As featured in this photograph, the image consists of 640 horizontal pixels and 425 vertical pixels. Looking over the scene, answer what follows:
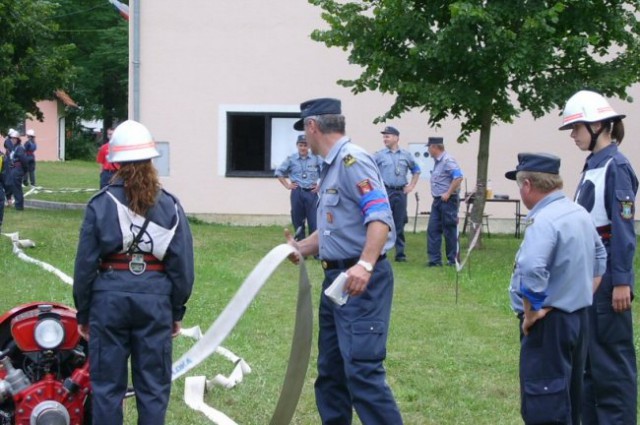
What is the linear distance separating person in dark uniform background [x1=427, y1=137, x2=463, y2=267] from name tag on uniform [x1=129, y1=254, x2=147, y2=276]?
10442 millimetres

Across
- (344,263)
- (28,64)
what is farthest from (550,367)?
(28,64)

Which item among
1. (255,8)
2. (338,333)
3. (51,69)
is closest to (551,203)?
(338,333)

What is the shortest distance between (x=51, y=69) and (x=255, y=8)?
5.51m

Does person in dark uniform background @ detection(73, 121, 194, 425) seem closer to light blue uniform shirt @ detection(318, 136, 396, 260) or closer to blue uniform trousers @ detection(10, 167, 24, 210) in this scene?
light blue uniform shirt @ detection(318, 136, 396, 260)

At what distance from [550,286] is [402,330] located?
463cm

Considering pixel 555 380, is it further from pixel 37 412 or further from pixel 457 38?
pixel 457 38

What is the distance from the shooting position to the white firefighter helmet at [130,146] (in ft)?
17.9

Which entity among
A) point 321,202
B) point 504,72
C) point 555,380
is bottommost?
point 555,380

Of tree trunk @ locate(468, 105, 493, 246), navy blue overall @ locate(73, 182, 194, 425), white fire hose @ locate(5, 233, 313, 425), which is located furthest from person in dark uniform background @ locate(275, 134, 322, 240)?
navy blue overall @ locate(73, 182, 194, 425)

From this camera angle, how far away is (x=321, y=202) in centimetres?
593

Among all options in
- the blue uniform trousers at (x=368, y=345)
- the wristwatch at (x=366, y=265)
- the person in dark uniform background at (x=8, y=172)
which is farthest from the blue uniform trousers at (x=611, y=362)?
the person in dark uniform background at (x=8, y=172)

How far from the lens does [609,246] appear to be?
5.88 metres

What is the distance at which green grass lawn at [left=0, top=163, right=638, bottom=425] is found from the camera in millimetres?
7125

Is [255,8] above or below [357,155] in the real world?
above
